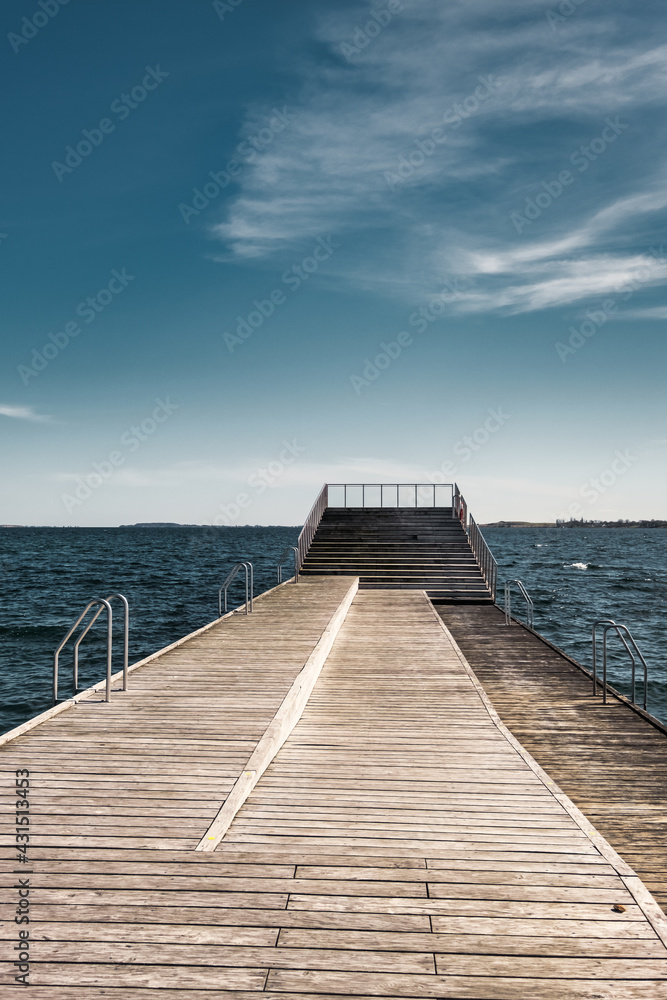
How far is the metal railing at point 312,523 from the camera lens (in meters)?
22.0

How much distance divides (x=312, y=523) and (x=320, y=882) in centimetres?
2133

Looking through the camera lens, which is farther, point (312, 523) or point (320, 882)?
point (312, 523)

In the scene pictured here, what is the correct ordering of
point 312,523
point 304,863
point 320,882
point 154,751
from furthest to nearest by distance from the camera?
point 312,523 < point 154,751 < point 304,863 < point 320,882

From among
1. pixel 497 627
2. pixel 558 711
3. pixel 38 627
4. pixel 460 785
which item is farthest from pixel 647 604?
pixel 460 785

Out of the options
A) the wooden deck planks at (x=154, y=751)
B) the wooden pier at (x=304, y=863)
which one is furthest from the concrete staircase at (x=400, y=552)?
the wooden pier at (x=304, y=863)

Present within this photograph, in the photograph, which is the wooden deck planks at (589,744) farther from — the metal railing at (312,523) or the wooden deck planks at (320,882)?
the metal railing at (312,523)

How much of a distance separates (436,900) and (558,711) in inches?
249

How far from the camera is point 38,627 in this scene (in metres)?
21.2

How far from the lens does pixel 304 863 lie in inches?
135

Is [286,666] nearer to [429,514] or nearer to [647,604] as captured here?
[429,514]

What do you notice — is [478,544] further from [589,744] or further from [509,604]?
[589,744]

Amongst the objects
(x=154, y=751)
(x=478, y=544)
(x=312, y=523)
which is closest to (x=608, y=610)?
(x=478, y=544)

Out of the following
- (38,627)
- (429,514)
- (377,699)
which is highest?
(429,514)

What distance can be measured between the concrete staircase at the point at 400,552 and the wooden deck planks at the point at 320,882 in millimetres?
14522
